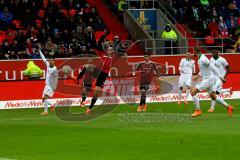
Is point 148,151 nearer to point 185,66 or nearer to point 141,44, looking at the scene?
point 185,66

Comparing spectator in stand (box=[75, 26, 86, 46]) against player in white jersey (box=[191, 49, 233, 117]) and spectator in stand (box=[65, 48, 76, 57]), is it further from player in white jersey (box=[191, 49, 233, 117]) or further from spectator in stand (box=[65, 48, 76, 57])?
player in white jersey (box=[191, 49, 233, 117])

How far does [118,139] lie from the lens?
18672mm

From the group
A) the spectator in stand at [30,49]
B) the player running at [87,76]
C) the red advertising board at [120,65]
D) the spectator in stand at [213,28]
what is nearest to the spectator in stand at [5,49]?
the red advertising board at [120,65]

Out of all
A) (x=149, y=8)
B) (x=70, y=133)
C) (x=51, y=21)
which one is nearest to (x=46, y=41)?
(x=51, y=21)

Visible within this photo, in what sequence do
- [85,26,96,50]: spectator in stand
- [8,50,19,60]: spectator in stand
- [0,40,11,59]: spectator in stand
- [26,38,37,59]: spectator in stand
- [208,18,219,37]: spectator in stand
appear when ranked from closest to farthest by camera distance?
1. [0,40,11,59]: spectator in stand
2. [8,50,19,60]: spectator in stand
3. [26,38,37,59]: spectator in stand
4. [85,26,96,50]: spectator in stand
5. [208,18,219,37]: spectator in stand

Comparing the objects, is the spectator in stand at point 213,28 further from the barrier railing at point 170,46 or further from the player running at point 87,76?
the player running at point 87,76

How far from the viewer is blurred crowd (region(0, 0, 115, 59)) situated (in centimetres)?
3644

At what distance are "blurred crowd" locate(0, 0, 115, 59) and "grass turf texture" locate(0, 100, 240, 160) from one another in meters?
10.3

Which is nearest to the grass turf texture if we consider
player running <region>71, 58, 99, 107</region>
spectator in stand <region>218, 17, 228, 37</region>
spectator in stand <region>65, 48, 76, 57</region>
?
player running <region>71, 58, 99, 107</region>

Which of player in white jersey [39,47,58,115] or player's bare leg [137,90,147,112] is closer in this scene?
player's bare leg [137,90,147,112]

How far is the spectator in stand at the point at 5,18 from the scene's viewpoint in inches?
1502

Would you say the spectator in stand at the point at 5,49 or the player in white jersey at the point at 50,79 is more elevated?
the spectator in stand at the point at 5,49

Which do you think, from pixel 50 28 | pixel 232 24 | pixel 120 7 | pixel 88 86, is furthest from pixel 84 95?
pixel 232 24

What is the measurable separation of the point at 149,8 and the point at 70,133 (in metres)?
25.4
